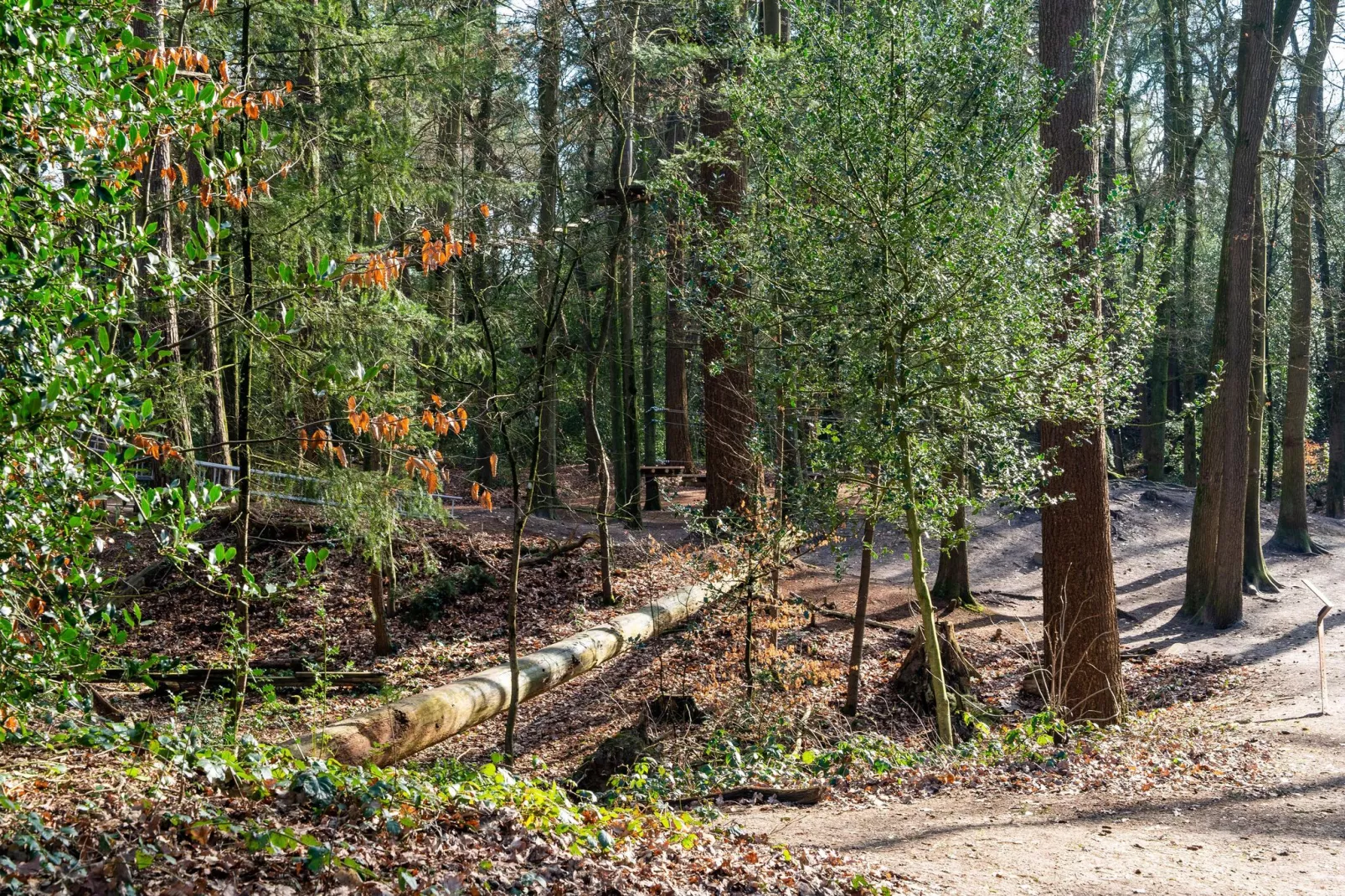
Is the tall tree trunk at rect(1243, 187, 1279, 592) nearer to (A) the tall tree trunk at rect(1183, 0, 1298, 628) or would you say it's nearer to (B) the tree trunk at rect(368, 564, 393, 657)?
(A) the tall tree trunk at rect(1183, 0, 1298, 628)

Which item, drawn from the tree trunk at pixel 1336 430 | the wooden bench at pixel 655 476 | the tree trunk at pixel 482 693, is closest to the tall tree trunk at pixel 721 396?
the tree trunk at pixel 482 693

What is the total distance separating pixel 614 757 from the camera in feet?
28.0

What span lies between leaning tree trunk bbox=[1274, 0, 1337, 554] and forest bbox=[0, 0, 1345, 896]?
0.54 feet

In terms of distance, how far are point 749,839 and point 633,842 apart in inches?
36.1

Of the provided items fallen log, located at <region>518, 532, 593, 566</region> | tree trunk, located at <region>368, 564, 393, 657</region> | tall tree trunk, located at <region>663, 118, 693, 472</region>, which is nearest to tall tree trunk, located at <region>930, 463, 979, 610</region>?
fallen log, located at <region>518, 532, 593, 566</region>

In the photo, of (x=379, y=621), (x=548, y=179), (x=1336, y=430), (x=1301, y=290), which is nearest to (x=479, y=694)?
(x=379, y=621)

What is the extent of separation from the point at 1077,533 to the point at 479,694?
6.48 meters

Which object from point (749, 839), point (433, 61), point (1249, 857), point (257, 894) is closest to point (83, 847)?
point (257, 894)

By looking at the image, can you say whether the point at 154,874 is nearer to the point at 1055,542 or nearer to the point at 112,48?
the point at 112,48

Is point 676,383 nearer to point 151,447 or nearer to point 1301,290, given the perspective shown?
point 1301,290

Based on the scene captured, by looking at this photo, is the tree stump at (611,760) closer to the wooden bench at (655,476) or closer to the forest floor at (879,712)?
the forest floor at (879,712)

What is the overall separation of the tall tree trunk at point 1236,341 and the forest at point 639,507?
7cm

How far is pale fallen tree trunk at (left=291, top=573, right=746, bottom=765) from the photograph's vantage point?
7391 millimetres

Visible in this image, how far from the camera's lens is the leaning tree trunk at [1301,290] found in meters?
17.4
